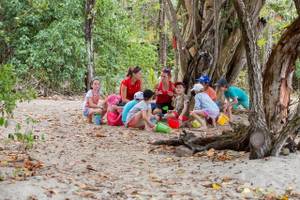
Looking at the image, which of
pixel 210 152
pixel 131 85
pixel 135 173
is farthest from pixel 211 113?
pixel 135 173

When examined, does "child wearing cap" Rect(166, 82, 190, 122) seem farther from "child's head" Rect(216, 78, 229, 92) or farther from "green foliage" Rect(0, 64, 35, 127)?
"green foliage" Rect(0, 64, 35, 127)

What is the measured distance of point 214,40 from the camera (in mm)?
10383

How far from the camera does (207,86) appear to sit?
9.98m

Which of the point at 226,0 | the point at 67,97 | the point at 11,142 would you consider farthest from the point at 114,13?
the point at 11,142

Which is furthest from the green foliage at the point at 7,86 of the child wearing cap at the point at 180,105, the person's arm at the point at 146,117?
the child wearing cap at the point at 180,105

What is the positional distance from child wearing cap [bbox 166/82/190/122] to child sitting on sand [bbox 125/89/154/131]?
32.1 inches

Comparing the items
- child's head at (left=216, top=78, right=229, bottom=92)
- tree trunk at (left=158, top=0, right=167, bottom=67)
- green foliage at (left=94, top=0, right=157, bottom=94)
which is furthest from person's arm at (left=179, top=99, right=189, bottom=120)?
tree trunk at (left=158, top=0, right=167, bottom=67)

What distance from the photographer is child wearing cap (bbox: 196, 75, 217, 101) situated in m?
9.73

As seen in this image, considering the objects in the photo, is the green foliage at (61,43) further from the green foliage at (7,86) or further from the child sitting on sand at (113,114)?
the green foliage at (7,86)

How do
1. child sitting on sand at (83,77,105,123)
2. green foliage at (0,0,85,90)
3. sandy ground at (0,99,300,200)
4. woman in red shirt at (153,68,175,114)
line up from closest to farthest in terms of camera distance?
1. sandy ground at (0,99,300,200)
2. child sitting on sand at (83,77,105,123)
3. woman in red shirt at (153,68,175,114)
4. green foliage at (0,0,85,90)

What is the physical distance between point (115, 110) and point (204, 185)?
467 centimetres

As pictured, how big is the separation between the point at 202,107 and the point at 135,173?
3.83 meters

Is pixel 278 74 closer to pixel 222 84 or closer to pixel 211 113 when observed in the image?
pixel 211 113

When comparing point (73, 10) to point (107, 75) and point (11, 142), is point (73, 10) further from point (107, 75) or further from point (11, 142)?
point (11, 142)
